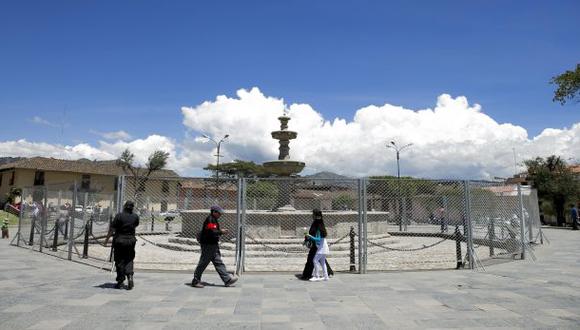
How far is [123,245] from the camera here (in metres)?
6.91

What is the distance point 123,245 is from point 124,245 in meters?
0.02

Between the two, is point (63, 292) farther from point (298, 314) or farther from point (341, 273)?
point (341, 273)

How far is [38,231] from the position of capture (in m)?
13.5

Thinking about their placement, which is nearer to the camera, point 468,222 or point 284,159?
point 468,222

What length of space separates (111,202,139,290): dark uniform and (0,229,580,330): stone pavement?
36 cm

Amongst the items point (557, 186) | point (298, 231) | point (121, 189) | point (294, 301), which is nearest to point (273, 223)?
point (298, 231)

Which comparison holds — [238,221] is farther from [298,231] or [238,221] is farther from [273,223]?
[298,231]

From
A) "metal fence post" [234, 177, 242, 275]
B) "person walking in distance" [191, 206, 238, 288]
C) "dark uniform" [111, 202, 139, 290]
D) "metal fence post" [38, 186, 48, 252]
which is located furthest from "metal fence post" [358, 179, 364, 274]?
"metal fence post" [38, 186, 48, 252]

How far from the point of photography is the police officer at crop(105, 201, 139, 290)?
6895mm

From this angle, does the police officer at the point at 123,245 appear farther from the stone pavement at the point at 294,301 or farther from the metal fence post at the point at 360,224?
the metal fence post at the point at 360,224

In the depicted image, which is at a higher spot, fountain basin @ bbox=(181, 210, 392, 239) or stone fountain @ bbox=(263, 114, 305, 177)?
stone fountain @ bbox=(263, 114, 305, 177)

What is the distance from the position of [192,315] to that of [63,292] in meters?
2.87

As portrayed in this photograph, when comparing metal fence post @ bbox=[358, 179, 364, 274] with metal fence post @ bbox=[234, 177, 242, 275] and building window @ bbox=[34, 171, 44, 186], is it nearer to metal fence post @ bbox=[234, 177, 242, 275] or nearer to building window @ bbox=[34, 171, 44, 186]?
metal fence post @ bbox=[234, 177, 242, 275]

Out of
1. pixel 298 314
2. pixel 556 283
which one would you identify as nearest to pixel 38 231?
pixel 298 314
